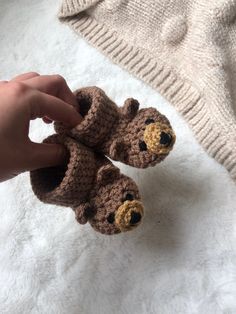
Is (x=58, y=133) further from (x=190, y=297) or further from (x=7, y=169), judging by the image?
(x=190, y=297)

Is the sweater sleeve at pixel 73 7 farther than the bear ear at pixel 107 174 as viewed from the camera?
Yes

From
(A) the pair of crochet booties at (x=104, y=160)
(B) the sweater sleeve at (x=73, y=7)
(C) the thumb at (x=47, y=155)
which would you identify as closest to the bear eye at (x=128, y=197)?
Result: (A) the pair of crochet booties at (x=104, y=160)

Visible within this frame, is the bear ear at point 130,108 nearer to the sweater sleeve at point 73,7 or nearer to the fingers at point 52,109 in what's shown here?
the fingers at point 52,109

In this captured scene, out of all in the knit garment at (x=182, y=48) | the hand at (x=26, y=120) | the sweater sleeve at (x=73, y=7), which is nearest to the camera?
the hand at (x=26, y=120)

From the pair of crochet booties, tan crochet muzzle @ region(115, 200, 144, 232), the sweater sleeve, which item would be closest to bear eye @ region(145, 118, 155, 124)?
the pair of crochet booties

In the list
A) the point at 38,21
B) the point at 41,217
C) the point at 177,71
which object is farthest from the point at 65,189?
the point at 38,21

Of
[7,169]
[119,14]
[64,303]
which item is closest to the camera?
[7,169]
